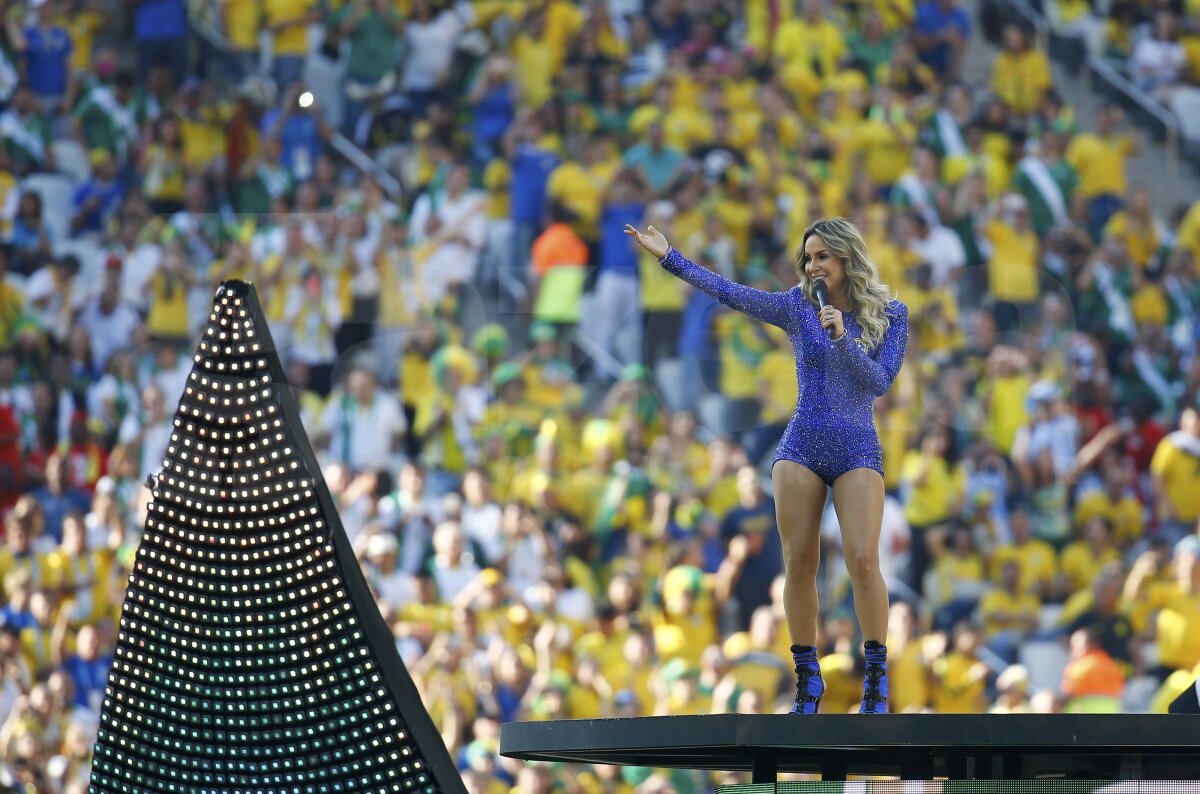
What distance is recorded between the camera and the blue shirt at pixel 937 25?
14.7m

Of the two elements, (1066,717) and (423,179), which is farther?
(423,179)

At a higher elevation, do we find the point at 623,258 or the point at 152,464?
the point at 623,258

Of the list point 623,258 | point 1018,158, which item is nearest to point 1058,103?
point 1018,158

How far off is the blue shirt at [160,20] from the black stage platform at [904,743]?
10.2m

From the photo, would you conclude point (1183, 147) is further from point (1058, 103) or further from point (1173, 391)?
point (1173, 391)

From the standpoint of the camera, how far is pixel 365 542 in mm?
11414

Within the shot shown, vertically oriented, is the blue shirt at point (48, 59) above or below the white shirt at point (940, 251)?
above

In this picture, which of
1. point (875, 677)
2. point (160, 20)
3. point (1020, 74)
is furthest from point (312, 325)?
point (875, 677)

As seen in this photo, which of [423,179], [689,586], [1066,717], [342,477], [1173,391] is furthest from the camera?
[423,179]

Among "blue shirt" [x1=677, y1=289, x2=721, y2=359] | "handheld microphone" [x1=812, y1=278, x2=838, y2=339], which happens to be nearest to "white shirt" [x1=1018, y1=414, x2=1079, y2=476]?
"blue shirt" [x1=677, y1=289, x2=721, y2=359]

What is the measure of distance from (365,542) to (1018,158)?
554 cm

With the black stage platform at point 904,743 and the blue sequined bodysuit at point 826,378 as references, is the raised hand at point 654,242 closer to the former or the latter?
the blue sequined bodysuit at point 826,378

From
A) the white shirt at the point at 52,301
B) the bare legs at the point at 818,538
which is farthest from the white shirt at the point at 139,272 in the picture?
the bare legs at the point at 818,538

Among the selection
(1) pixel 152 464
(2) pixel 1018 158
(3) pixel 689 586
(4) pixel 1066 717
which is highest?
(2) pixel 1018 158
